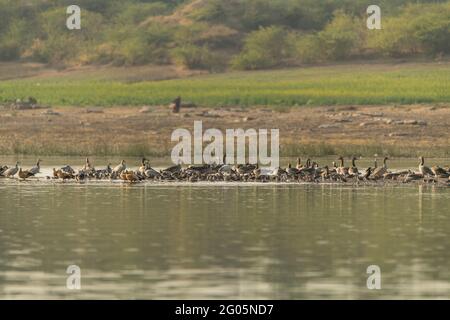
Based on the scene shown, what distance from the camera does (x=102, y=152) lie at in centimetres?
4338

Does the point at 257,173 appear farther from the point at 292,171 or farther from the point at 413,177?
the point at 413,177

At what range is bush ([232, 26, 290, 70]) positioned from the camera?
74.9 meters

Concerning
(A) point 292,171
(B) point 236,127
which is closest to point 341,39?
(B) point 236,127

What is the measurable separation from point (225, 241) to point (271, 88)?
4358cm

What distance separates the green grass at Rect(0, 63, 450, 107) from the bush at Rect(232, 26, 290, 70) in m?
1.48

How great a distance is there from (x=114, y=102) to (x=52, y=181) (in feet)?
89.7

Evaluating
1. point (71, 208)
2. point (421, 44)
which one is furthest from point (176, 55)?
point (71, 208)

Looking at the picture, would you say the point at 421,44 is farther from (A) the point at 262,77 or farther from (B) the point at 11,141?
(B) the point at 11,141

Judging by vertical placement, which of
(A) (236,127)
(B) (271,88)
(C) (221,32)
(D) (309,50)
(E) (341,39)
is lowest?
(A) (236,127)

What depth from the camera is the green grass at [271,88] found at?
60.6 metres

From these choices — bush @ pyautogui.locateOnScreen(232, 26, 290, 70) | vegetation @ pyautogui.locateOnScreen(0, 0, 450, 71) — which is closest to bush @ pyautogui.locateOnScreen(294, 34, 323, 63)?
vegetation @ pyautogui.locateOnScreen(0, 0, 450, 71)

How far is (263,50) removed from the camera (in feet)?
248

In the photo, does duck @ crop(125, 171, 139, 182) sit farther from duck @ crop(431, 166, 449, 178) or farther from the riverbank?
the riverbank
